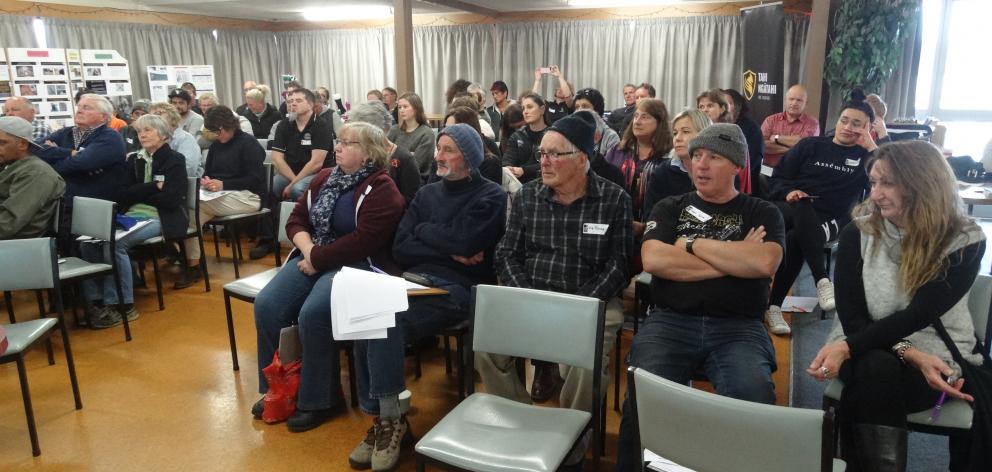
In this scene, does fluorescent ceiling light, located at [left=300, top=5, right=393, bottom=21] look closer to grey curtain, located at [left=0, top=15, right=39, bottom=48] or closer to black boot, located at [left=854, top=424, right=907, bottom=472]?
grey curtain, located at [left=0, top=15, right=39, bottom=48]

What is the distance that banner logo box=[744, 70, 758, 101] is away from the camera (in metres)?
6.62

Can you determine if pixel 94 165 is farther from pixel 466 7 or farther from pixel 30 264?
pixel 466 7

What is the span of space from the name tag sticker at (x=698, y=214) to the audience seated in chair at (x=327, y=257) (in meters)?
1.26

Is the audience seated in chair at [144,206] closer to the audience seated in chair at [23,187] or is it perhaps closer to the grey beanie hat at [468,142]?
the audience seated in chair at [23,187]

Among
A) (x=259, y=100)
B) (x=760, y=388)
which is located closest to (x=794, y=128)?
(x=760, y=388)

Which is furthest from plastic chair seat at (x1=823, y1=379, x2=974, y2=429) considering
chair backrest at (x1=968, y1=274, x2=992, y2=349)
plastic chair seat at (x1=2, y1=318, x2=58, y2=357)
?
plastic chair seat at (x1=2, y1=318, x2=58, y2=357)

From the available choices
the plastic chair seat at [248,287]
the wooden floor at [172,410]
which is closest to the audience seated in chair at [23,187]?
the wooden floor at [172,410]

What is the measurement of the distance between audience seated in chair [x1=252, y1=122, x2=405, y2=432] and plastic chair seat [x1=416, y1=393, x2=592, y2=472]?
2.98ft

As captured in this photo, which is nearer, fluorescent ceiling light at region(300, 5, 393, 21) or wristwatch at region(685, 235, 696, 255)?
wristwatch at region(685, 235, 696, 255)

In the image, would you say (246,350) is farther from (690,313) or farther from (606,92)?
(606,92)

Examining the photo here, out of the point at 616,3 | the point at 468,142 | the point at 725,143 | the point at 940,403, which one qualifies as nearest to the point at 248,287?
the point at 468,142

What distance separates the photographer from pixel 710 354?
2090 millimetres

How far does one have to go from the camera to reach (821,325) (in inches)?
143

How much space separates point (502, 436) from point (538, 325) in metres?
0.36
